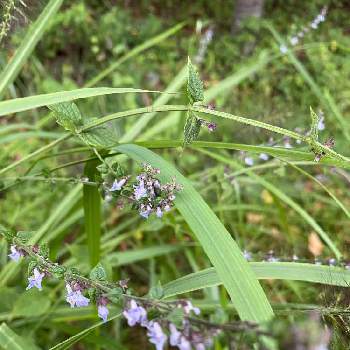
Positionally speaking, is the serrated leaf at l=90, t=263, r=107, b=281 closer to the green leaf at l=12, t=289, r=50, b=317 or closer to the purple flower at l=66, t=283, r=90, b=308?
the purple flower at l=66, t=283, r=90, b=308

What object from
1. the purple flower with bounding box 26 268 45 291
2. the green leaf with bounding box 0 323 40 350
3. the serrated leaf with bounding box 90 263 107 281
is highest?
the serrated leaf with bounding box 90 263 107 281

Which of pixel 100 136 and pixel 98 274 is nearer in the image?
pixel 98 274

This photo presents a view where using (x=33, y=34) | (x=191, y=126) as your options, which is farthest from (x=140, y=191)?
(x=33, y=34)

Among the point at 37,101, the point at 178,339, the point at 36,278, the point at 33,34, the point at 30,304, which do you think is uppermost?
the point at 33,34

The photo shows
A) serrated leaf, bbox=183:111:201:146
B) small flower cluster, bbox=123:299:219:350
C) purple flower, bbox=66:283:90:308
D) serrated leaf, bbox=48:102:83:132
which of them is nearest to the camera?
small flower cluster, bbox=123:299:219:350

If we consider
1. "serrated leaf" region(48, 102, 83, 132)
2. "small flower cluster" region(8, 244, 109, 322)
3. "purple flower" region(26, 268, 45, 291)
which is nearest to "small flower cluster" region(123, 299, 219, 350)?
"small flower cluster" region(8, 244, 109, 322)

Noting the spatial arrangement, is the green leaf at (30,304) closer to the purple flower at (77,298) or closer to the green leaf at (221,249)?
the green leaf at (221,249)

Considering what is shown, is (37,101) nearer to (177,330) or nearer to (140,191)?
(140,191)
